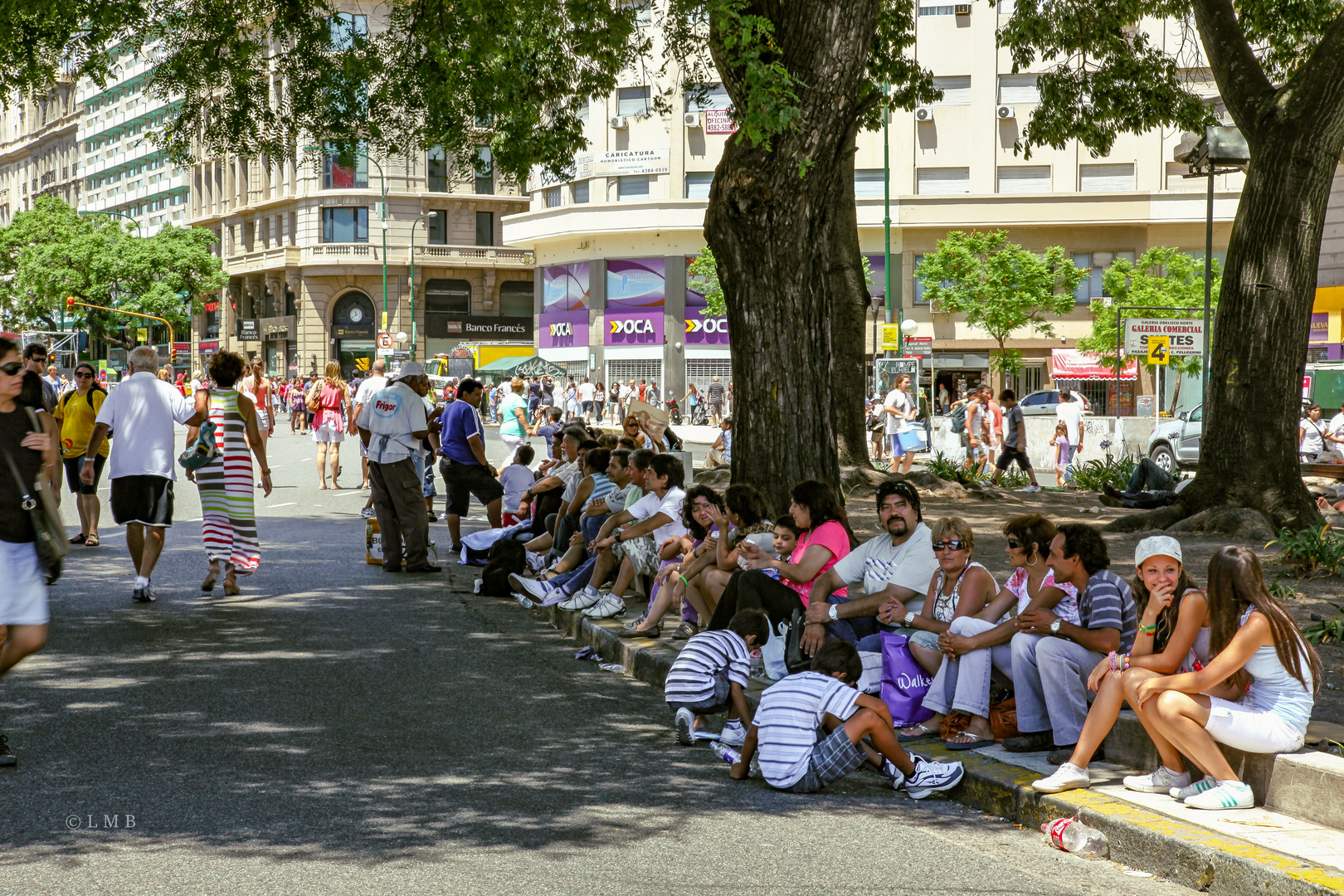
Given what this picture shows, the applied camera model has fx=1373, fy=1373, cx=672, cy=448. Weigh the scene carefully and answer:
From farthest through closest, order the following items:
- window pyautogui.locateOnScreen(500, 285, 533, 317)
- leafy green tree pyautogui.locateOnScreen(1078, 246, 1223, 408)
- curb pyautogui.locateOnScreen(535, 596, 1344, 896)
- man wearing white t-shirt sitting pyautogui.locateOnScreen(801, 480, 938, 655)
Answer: window pyautogui.locateOnScreen(500, 285, 533, 317), leafy green tree pyautogui.locateOnScreen(1078, 246, 1223, 408), man wearing white t-shirt sitting pyautogui.locateOnScreen(801, 480, 938, 655), curb pyautogui.locateOnScreen(535, 596, 1344, 896)

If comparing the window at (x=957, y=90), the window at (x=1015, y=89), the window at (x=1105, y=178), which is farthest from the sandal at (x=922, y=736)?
the window at (x=1015, y=89)

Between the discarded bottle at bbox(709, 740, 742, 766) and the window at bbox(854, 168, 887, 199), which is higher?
the window at bbox(854, 168, 887, 199)

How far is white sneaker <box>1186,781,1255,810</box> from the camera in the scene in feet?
16.7

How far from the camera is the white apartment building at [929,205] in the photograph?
5191 cm

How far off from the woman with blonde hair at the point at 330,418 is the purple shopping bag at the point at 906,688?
14.3 m

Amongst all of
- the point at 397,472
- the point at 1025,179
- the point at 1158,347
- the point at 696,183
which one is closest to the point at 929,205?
the point at 1025,179

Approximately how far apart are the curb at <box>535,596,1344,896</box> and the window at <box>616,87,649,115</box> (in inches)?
2044

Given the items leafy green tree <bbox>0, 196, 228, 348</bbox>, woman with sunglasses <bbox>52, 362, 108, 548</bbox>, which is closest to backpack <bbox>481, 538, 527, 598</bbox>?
woman with sunglasses <bbox>52, 362, 108, 548</bbox>

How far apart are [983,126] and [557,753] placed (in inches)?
1962

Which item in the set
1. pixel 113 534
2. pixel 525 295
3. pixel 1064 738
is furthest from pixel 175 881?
pixel 525 295

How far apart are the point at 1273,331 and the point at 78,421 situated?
1145 centimetres

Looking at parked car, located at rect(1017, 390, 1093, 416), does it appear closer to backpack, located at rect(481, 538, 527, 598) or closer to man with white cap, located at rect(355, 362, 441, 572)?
man with white cap, located at rect(355, 362, 441, 572)

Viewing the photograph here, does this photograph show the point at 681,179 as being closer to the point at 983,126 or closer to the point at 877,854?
the point at 983,126

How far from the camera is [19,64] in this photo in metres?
12.0
